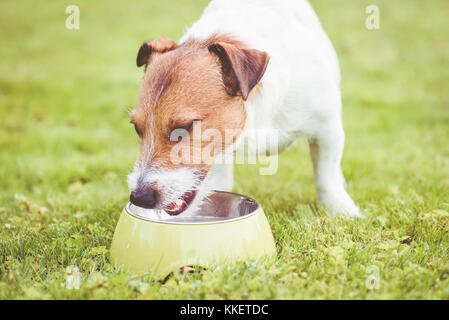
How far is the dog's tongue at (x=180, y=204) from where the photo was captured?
2.31 m

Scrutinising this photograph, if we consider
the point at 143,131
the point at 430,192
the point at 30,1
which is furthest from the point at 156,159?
the point at 30,1

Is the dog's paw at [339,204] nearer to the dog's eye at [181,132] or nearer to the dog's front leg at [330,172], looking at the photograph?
the dog's front leg at [330,172]

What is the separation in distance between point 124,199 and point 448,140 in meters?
3.37

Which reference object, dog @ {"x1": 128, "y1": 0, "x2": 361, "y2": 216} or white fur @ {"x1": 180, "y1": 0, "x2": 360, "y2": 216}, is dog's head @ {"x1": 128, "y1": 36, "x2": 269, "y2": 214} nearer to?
dog @ {"x1": 128, "y1": 0, "x2": 361, "y2": 216}

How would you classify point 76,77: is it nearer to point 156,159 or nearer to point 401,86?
point 401,86

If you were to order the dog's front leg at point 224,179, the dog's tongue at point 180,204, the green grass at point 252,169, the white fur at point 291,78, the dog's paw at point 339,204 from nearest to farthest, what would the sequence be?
the green grass at point 252,169, the dog's tongue at point 180,204, the white fur at point 291,78, the dog's paw at point 339,204, the dog's front leg at point 224,179

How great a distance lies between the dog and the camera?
2205 millimetres

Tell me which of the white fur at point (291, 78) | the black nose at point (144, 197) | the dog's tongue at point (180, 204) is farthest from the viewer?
the white fur at point (291, 78)

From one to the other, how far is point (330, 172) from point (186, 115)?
1.16 meters

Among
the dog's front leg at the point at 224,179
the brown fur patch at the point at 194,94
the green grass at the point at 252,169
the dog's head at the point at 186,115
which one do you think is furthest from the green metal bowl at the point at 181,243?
the dog's front leg at the point at 224,179

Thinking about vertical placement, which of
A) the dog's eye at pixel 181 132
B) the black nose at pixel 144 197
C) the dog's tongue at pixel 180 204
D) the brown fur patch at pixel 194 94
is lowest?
the dog's tongue at pixel 180 204

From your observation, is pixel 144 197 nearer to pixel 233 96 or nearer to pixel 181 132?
pixel 181 132

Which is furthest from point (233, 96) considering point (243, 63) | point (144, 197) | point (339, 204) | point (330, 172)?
point (339, 204)
